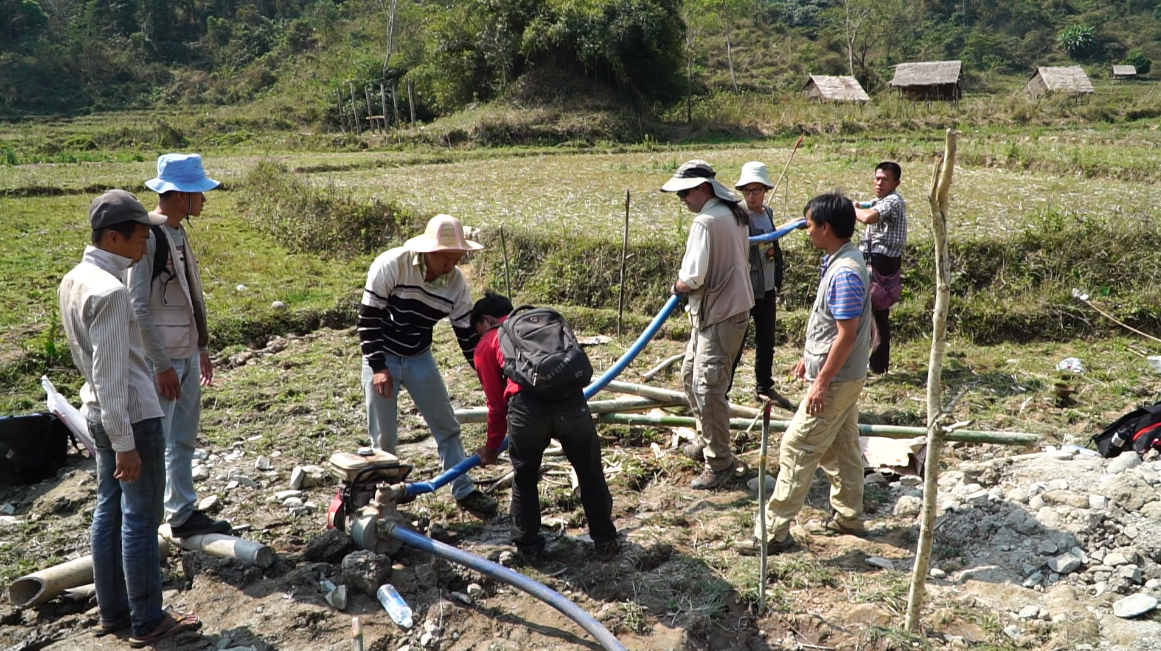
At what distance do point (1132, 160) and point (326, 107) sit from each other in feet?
119

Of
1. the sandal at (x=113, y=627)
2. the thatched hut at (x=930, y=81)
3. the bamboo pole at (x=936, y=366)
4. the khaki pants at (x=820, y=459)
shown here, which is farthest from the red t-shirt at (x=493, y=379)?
the thatched hut at (x=930, y=81)

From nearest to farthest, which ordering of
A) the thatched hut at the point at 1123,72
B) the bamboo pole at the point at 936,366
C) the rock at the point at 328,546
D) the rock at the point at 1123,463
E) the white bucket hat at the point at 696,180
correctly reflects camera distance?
the bamboo pole at the point at 936,366 < the rock at the point at 328,546 < the rock at the point at 1123,463 < the white bucket hat at the point at 696,180 < the thatched hut at the point at 1123,72

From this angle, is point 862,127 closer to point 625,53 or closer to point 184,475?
point 625,53

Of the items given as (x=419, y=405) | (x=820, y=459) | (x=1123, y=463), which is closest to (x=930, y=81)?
(x=1123, y=463)

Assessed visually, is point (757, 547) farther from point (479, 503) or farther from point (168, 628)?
point (168, 628)

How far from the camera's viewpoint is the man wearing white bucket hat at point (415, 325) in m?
4.59

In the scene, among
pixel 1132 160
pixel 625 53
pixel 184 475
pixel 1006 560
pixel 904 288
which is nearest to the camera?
pixel 1006 560

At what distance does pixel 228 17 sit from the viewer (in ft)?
221

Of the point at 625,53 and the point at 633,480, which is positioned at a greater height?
the point at 625,53

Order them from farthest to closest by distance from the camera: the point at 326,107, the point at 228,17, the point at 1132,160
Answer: the point at 228,17 < the point at 326,107 < the point at 1132,160

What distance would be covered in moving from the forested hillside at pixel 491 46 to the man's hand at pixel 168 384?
29.3m

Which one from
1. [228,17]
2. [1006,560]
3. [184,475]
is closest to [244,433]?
[184,475]

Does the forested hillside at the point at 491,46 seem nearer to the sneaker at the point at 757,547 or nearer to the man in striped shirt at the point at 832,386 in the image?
the man in striped shirt at the point at 832,386

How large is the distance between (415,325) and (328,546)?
130cm
